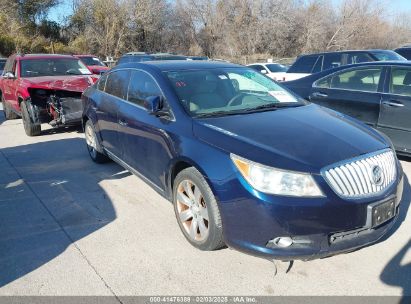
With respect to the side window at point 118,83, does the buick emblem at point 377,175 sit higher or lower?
lower

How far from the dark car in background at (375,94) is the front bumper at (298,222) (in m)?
2.94

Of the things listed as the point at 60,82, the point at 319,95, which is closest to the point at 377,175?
the point at 319,95

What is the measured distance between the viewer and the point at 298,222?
2703mm

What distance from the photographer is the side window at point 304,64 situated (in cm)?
1069

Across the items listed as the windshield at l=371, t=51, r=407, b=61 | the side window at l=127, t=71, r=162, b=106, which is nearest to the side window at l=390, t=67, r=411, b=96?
the side window at l=127, t=71, r=162, b=106

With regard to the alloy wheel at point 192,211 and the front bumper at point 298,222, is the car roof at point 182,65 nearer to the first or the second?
the alloy wheel at point 192,211

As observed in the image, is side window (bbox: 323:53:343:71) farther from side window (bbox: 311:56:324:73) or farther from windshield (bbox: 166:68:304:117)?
windshield (bbox: 166:68:304:117)

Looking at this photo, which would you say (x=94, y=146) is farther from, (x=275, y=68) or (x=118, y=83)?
(x=275, y=68)

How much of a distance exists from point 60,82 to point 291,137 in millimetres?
6275

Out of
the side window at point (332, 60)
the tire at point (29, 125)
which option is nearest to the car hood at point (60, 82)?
the tire at point (29, 125)

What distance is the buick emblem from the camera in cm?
295

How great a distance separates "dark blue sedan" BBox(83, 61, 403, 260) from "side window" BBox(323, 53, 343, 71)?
21.3 ft

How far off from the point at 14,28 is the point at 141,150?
112ft

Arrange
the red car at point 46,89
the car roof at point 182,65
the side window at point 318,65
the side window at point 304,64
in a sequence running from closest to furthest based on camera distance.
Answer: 1. the car roof at point 182,65
2. the red car at point 46,89
3. the side window at point 318,65
4. the side window at point 304,64
